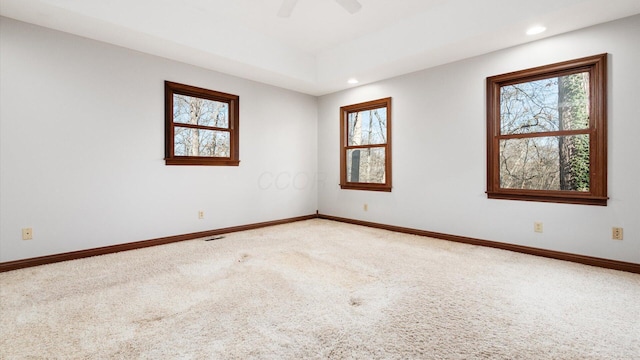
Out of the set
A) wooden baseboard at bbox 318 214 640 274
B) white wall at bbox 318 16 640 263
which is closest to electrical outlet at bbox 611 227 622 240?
white wall at bbox 318 16 640 263

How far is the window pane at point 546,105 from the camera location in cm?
298

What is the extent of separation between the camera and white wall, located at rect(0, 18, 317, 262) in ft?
9.25

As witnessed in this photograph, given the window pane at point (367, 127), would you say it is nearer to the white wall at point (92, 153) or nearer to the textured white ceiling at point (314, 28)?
the textured white ceiling at point (314, 28)

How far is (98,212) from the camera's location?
3279 millimetres

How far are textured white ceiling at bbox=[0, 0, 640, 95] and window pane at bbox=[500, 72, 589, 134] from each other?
20.1 inches

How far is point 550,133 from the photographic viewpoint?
10.3 ft

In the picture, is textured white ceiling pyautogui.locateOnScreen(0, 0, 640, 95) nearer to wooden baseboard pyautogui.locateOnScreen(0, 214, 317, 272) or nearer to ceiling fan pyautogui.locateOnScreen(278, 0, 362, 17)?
ceiling fan pyautogui.locateOnScreen(278, 0, 362, 17)

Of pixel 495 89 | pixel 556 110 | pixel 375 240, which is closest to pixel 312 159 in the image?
pixel 375 240

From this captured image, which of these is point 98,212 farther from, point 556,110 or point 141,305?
point 556,110

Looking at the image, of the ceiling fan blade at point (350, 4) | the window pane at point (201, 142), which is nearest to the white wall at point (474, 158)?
the ceiling fan blade at point (350, 4)

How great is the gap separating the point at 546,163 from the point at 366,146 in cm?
247

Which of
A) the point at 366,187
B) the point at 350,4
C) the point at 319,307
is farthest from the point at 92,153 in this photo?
the point at 366,187

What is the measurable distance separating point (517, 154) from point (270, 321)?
3.26 metres

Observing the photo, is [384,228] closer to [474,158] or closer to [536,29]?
[474,158]
